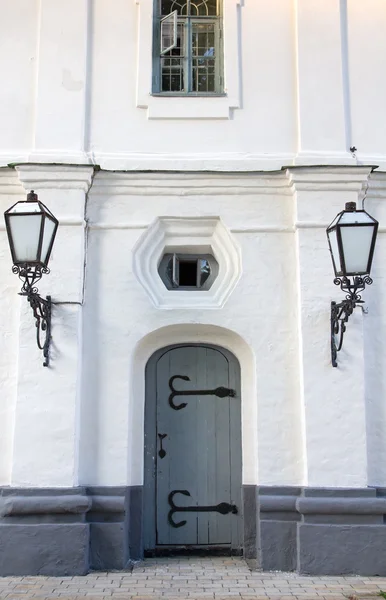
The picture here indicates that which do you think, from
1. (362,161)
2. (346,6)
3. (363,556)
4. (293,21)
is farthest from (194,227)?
(363,556)

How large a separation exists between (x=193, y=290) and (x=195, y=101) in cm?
196

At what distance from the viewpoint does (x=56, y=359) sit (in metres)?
6.17

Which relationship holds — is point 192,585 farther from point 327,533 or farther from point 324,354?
point 324,354

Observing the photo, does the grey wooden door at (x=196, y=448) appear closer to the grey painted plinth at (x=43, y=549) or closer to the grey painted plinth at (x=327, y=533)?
the grey painted plinth at (x=327, y=533)

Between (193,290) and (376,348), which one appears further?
(193,290)

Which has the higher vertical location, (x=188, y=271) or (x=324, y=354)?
(x=188, y=271)

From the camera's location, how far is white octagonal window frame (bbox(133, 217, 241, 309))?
21.4 ft

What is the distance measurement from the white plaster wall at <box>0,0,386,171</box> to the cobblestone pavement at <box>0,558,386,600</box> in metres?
3.83

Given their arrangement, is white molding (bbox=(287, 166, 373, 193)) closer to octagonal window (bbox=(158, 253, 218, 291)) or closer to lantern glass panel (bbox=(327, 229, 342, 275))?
lantern glass panel (bbox=(327, 229, 342, 275))

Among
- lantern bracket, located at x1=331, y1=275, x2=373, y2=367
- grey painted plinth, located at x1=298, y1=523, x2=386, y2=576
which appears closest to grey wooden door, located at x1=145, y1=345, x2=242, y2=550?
grey painted plinth, located at x1=298, y1=523, x2=386, y2=576

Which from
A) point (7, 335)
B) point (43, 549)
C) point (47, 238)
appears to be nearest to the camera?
point (47, 238)

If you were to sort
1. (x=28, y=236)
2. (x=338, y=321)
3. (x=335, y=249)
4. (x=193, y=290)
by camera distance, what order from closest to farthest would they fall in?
(x=28, y=236) → (x=335, y=249) → (x=338, y=321) → (x=193, y=290)

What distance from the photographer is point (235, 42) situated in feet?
22.6

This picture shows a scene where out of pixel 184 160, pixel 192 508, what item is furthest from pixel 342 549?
pixel 184 160
